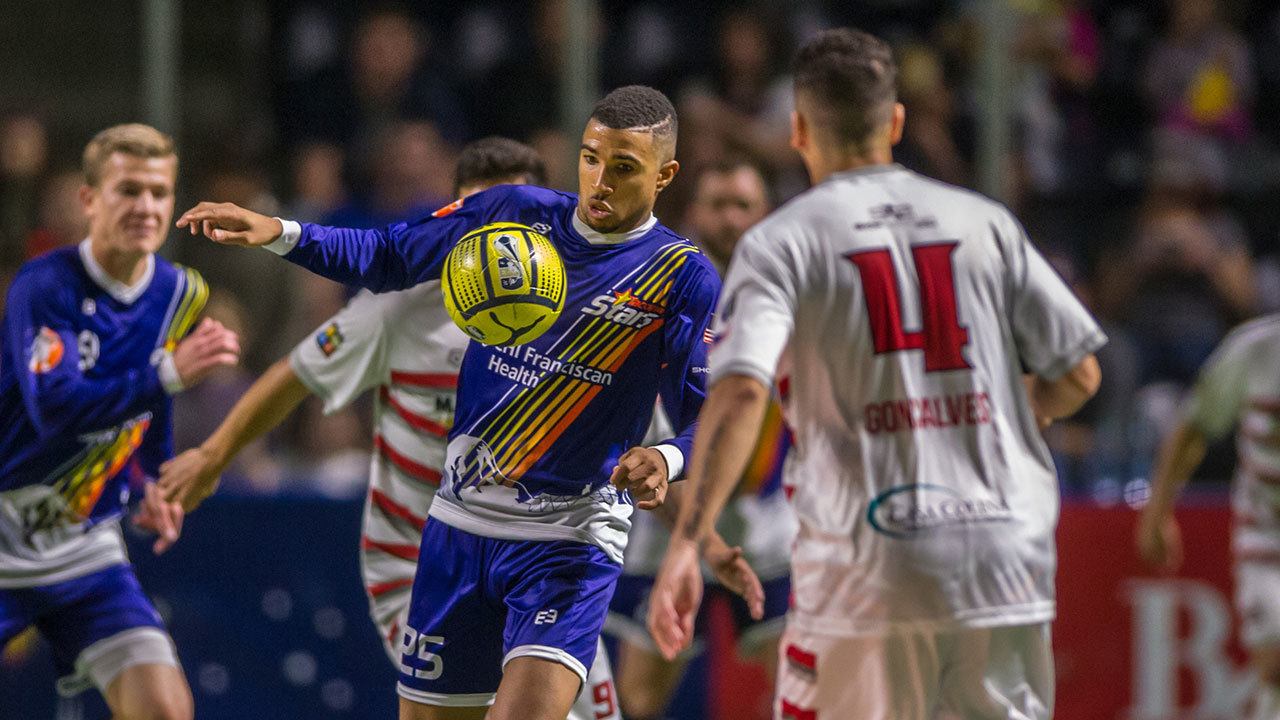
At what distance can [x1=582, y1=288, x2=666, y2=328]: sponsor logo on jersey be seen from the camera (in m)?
4.36

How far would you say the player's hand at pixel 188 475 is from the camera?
201 inches

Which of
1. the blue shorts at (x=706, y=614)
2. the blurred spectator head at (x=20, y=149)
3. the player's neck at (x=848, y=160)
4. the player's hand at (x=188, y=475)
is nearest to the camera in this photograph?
the player's neck at (x=848, y=160)

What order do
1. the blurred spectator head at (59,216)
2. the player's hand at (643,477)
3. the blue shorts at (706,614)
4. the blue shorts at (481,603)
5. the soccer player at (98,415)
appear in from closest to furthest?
the player's hand at (643,477) < the blue shorts at (481,603) < the soccer player at (98,415) < the blue shorts at (706,614) < the blurred spectator head at (59,216)

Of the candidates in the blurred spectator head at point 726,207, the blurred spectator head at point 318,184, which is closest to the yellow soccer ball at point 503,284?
the blurred spectator head at point 726,207

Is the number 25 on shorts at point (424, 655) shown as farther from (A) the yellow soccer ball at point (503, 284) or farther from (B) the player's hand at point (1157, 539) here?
(B) the player's hand at point (1157, 539)

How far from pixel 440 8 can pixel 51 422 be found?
5926mm

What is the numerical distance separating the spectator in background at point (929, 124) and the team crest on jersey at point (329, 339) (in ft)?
15.4

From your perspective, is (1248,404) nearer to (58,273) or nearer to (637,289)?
(637,289)

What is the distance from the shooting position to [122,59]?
913cm

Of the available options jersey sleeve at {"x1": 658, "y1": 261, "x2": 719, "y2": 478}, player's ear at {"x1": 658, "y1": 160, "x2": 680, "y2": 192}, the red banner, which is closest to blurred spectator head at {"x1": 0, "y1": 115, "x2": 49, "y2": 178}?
the red banner

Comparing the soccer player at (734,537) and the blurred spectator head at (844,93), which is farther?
the soccer player at (734,537)

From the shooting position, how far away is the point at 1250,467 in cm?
683

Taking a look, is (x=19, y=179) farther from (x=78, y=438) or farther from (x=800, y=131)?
(x=800, y=131)

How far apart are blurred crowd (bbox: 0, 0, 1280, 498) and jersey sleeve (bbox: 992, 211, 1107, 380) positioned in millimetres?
4396
